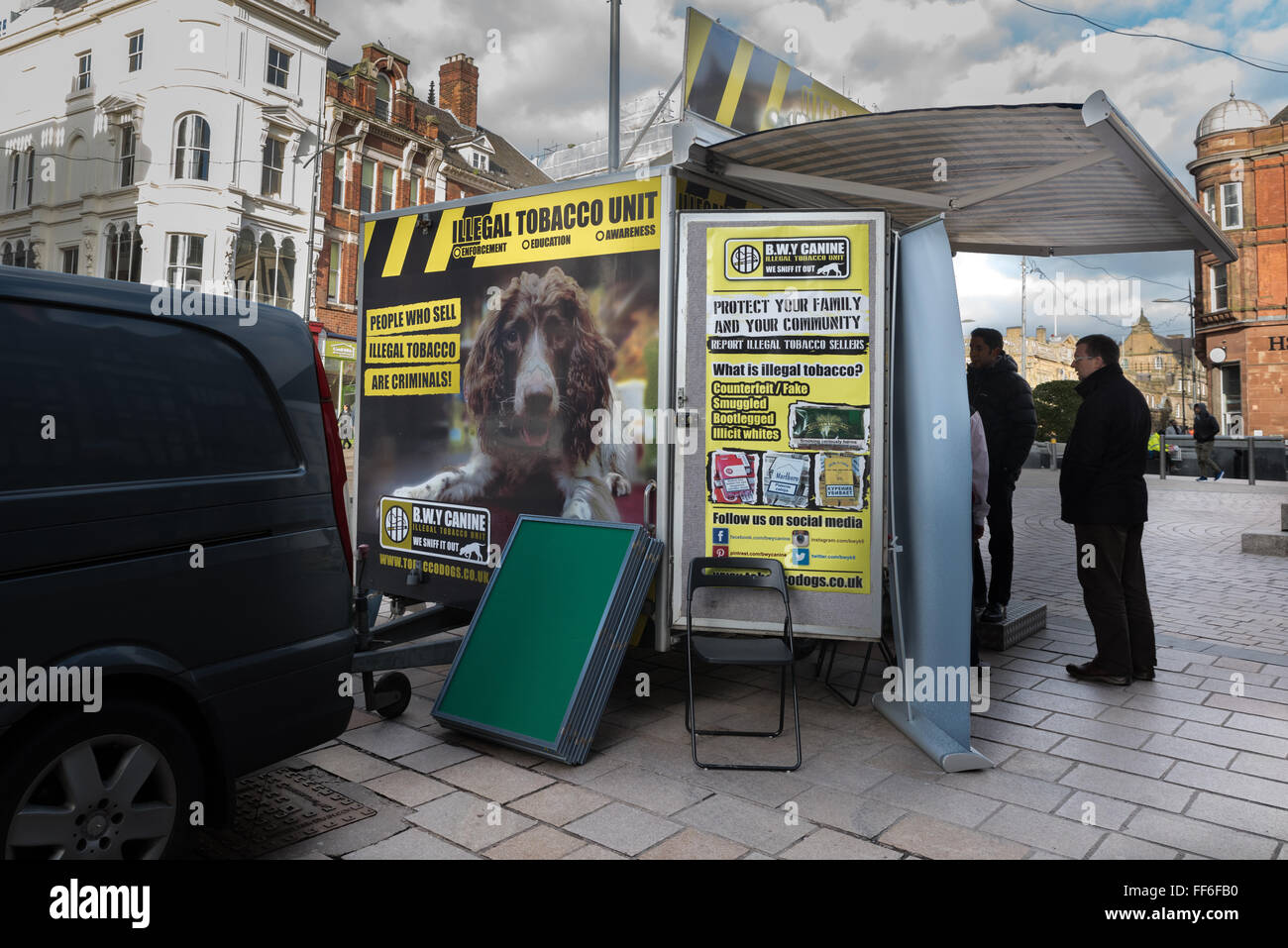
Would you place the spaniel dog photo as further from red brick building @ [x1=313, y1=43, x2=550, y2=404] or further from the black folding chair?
red brick building @ [x1=313, y1=43, x2=550, y2=404]

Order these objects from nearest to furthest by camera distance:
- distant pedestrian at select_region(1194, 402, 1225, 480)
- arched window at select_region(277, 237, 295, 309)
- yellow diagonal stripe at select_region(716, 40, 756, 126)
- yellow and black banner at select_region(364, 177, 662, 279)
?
yellow and black banner at select_region(364, 177, 662, 279), yellow diagonal stripe at select_region(716, 40, 756, 126), distant pedestrian at select_region(1194, 402, 1225, 480), arched window at select_region(277, 237, 295, 309)

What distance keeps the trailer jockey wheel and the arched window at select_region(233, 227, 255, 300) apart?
29.7m

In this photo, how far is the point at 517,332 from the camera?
18.2ft

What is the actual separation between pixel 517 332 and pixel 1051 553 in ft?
26.9

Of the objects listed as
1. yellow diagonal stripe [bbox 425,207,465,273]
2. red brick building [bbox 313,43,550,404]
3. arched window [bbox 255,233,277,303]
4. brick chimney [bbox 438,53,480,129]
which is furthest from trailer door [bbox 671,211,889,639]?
brick chimney [bbox 438,53,480,129]

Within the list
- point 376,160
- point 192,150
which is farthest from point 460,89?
point 192,150

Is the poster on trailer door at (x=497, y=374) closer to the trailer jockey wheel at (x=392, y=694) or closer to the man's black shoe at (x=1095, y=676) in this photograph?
the trailer jockey wheel at (x=392, y=694)

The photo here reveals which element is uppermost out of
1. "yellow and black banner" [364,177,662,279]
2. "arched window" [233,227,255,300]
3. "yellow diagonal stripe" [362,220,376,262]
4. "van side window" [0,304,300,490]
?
"arched window" [233,227,255,300]

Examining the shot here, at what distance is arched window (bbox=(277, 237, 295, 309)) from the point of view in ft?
107

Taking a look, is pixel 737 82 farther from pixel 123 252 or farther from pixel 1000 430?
pixel 123 252

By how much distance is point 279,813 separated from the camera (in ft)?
11.5
